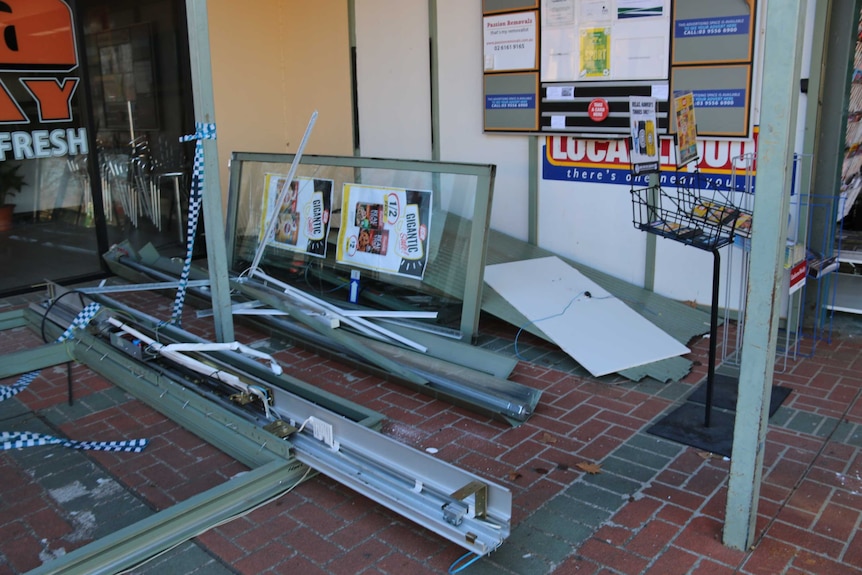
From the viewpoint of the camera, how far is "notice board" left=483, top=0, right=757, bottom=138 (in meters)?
5.57

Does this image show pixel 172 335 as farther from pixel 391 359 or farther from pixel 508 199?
pixel 508 199

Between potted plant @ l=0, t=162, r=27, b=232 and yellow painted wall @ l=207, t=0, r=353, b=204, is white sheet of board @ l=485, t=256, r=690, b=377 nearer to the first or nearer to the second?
yellow painted wall @ l=207, t=0, r=353, b=204

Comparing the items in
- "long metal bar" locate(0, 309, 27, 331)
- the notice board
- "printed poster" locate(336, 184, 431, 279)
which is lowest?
"long metal bar" locate(0, 309, 27, 331)

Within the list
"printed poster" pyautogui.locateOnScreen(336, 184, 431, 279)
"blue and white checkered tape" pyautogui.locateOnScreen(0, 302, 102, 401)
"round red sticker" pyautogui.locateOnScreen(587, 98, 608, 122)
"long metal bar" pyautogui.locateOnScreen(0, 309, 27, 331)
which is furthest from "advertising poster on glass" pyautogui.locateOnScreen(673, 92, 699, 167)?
"long metal bar" pyautogui.locateOnScreen(0, 309, 27, 331)

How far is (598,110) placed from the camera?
6.27 metres

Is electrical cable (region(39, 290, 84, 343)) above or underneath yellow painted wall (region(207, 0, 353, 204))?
underneath

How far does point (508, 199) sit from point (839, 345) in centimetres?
319

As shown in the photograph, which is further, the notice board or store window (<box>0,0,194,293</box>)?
store window (<box>0,0,194,293</box>)

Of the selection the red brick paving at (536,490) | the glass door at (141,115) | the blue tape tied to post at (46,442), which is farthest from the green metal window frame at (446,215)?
the glass door at (141,115)

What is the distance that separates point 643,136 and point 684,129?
8.3 inches

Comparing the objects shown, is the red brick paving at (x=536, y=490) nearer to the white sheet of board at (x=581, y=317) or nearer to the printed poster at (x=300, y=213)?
the white sheet of board at (x=581, y=317)

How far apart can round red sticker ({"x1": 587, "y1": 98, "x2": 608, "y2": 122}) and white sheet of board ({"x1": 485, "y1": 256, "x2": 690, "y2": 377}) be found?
131 cm

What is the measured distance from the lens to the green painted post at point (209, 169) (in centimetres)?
443

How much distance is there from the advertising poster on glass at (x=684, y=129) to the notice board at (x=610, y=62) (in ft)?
6.61
